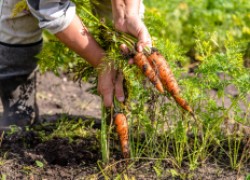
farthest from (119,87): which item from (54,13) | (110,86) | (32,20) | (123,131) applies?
(32,20)

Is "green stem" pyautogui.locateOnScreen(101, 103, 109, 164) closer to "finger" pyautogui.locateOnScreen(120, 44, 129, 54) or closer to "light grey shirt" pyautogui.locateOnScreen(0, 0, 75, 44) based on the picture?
"finger" pyautogui.locateOnScreen(120, 44, 129, 54)

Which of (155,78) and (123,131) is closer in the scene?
(155,78)

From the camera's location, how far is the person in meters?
2.80

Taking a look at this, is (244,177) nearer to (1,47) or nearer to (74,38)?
(74,38)

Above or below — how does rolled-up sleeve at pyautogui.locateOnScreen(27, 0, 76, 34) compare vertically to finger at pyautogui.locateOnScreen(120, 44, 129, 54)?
above

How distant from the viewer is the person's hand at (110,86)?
9.67 feet

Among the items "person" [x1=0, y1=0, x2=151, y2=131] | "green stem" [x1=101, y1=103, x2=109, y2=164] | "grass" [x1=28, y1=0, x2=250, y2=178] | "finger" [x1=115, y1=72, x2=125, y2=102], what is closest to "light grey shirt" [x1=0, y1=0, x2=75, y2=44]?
"person" [x1=0, y1=0, x2=151, y2=131]

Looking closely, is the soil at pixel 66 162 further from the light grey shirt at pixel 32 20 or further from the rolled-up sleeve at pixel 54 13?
the rolled-up sleeve at pixel 54 13

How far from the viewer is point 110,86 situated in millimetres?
2949

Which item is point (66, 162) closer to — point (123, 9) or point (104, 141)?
point (104, 141)

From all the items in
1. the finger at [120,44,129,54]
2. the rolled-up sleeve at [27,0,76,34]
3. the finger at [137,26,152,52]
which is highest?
the rolled-up sleeve at [27,0,76,34]

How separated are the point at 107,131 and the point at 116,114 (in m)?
0.14

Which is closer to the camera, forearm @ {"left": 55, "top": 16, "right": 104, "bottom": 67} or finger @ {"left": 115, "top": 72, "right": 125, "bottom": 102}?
forearm @ {"left": 55, "top": 16, "right": 104, "bottom": 67}

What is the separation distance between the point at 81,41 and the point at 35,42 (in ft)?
2.49
